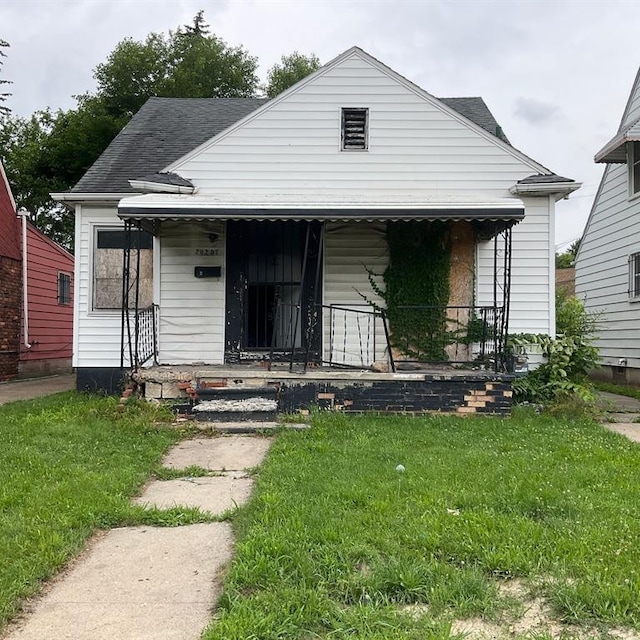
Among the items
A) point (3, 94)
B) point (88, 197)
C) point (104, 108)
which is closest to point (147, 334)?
point (88, 197)

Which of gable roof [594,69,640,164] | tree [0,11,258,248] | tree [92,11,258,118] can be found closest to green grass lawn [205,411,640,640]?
gable roof [594,69,640,164]

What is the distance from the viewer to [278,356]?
871 cm

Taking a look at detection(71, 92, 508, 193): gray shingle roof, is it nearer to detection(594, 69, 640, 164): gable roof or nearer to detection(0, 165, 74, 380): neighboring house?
detection(594, 69, 640, 164): gable roof

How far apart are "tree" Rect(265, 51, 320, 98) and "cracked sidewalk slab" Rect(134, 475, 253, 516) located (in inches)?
1223

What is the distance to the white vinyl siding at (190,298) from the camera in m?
8.80

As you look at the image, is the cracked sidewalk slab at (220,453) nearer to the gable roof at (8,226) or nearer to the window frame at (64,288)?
the gable roof at (8,226)

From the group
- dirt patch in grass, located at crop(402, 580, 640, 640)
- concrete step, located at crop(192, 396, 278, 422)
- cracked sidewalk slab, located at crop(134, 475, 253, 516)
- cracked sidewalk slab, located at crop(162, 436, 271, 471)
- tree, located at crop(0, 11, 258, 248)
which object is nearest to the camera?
dirt patch in grass, located at crop(402, 580, 640, 640)

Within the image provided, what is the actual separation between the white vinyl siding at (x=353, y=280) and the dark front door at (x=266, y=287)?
0.23 meters

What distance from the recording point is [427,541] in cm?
313

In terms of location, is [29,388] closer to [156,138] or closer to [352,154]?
[156,138]

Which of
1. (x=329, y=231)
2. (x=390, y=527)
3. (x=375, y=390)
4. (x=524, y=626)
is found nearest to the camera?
(x=524, y=626)

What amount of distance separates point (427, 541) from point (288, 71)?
113 ft

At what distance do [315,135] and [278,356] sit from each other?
349 centimetres

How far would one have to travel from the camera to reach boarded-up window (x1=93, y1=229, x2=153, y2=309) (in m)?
9.32
